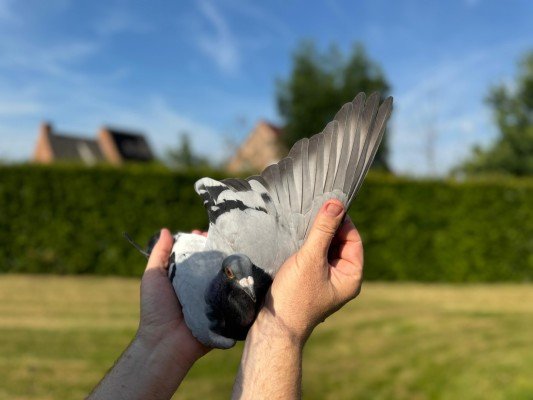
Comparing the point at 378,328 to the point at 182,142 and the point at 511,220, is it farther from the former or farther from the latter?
the point at 182,142

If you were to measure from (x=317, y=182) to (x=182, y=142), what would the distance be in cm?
3242

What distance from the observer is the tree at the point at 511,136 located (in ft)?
94.0

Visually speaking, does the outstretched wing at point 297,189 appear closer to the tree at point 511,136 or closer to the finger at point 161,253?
the finger at point 161,253

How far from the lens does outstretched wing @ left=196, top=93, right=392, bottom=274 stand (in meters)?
2.26

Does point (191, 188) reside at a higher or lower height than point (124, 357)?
higher

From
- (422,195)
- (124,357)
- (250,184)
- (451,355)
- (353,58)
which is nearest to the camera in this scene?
(124,357)

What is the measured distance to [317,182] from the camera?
235 cm

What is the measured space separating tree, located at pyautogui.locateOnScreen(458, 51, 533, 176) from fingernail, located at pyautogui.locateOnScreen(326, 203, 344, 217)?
96.0 ft

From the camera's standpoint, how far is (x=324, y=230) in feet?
6.57

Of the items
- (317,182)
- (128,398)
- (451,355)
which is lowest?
(451,355)

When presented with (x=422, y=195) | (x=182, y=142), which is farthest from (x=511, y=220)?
(x=182, y=142)

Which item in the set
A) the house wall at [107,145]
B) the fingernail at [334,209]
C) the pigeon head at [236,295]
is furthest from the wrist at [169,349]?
the house wall at [107,145]

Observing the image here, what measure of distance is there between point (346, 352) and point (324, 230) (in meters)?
5.29

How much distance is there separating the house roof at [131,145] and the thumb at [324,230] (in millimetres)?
41153
